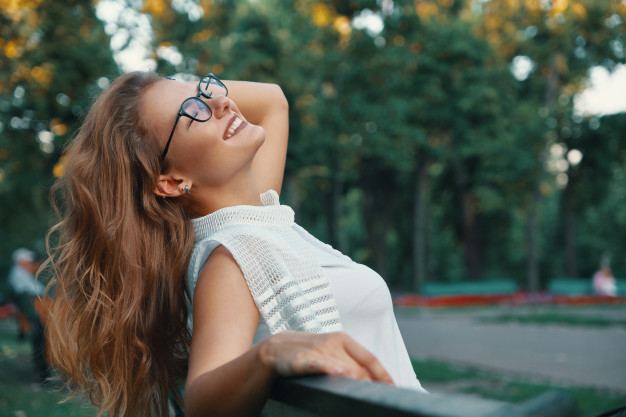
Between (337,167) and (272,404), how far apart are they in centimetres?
2620

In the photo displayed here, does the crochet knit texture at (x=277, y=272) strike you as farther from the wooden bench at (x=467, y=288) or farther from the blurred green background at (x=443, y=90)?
the wooden bench at (x=467, y=288)

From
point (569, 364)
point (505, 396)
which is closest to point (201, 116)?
point (505, 396)

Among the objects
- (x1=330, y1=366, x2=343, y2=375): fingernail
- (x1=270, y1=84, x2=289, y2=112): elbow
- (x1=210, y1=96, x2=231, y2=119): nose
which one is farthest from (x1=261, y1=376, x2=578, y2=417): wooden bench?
(x1=270, y1=84, x2=289, y2=112): elbow

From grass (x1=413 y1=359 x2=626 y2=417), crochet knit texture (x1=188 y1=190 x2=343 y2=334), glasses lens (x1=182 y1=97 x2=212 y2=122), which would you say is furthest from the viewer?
grass (x1=413 y1=359 x2=626 y2=417)

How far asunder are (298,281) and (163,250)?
0.41 m

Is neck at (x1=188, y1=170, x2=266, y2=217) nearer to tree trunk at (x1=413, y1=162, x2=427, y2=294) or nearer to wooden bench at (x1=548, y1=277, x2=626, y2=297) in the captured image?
wooden bench at (x1=548, y1=277, x2=626, y2=297)

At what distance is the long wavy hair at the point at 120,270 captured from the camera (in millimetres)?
1608

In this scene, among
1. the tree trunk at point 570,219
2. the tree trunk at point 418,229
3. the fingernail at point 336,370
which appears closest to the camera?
the fingernail at point 336,370

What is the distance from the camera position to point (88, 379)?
1779 mm

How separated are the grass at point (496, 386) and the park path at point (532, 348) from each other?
1.74 feet

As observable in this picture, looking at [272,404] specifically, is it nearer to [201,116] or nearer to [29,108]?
[201,116]

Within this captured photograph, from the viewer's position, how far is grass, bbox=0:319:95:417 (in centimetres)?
605

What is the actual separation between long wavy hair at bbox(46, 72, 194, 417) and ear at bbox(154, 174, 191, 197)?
18 mm

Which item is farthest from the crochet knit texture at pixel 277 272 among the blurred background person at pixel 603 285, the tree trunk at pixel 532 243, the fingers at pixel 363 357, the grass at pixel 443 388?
the tree trunk at pixel 532 243
